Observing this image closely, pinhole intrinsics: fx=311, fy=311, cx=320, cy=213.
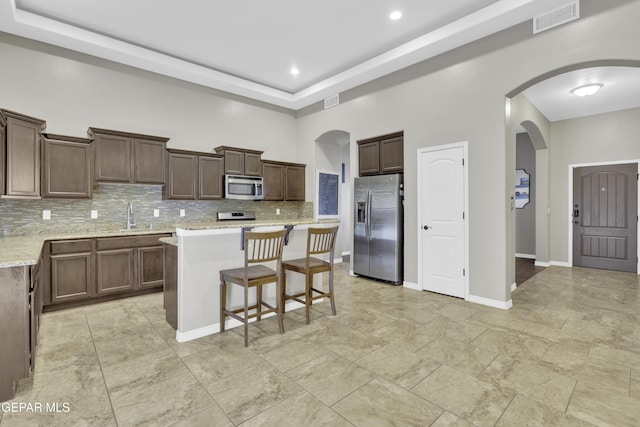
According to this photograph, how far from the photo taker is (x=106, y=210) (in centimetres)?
450

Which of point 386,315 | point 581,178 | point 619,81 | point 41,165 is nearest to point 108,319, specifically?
point 41,165

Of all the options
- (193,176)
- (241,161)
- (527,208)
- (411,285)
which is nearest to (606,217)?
(527,208)

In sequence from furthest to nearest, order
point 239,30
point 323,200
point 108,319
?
point 323,200, point 239,30, point 108,319

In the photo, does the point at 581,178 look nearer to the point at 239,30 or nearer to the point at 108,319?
the point at 239,30

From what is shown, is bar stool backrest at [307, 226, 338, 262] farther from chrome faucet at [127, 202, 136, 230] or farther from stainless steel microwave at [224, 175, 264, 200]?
chrome faucet at [127, 202, 136, 230]

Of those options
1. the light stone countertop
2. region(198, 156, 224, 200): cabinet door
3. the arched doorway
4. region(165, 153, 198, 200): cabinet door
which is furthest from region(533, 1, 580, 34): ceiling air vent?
region(165, 153, 198, 200): cabinet door

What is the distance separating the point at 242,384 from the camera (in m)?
2.24

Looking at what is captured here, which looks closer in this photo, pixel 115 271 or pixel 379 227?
pixel 115 271

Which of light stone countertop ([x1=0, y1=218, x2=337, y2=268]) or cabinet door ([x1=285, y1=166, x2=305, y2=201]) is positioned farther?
cabinet door ([x1=285, y1=166, x2=305, y2=201])

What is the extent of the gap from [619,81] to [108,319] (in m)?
7.74

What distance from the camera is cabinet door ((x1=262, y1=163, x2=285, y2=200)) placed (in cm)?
601

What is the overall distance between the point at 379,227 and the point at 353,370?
118 inches

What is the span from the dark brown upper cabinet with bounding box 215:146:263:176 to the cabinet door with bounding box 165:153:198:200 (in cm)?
52

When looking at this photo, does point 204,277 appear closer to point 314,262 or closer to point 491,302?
point 314,262
